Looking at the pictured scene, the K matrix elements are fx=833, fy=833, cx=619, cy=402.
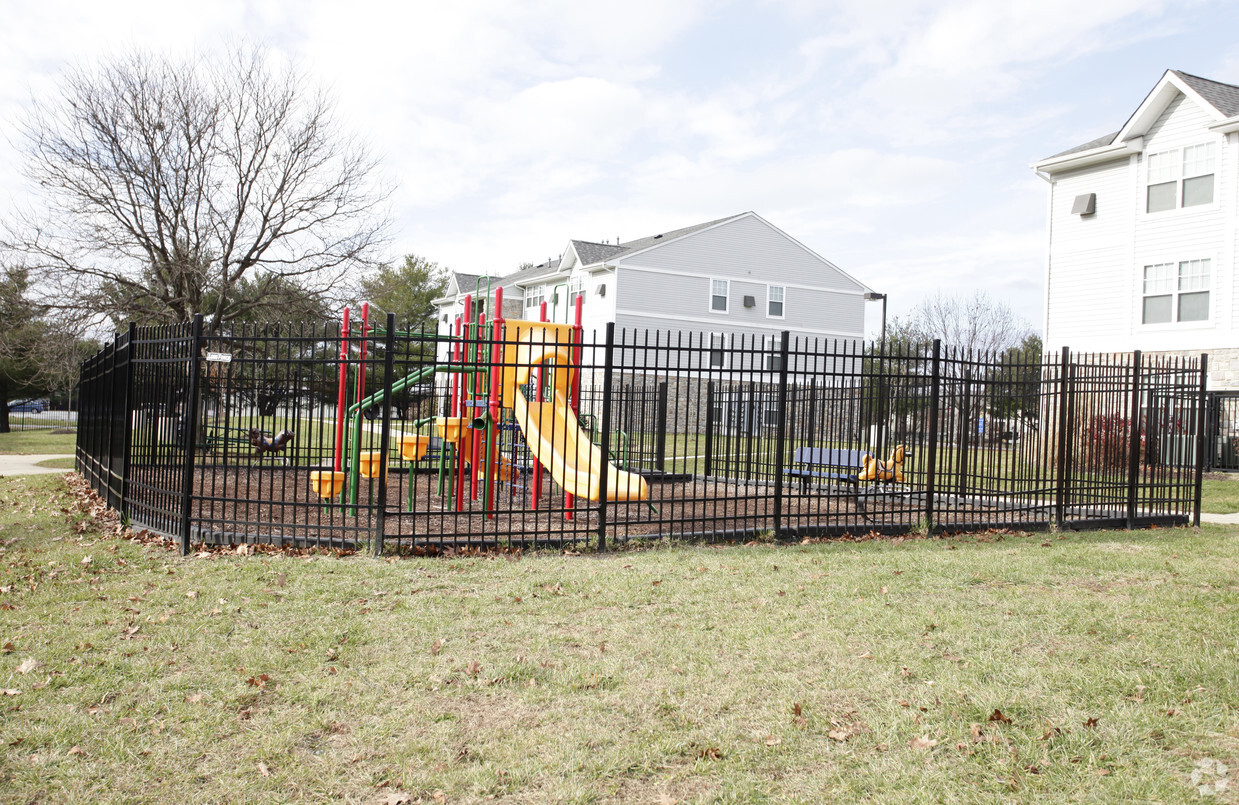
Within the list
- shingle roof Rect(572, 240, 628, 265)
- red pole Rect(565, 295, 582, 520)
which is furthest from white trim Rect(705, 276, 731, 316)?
red pole Rect(565, 295, 582, 520)

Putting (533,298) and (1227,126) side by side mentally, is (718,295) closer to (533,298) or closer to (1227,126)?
(533,298)

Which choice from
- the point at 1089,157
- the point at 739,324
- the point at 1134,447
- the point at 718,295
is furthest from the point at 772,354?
the point at 739,324

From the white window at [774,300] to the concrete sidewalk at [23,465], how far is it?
988 inches

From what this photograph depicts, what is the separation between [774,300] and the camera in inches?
1384

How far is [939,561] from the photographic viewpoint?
7832 millimetres

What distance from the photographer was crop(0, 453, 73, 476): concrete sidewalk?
1582cm

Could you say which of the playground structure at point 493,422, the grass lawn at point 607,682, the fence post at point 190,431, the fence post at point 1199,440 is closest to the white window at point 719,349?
the playground structure at point 493,422

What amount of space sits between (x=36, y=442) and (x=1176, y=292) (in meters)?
31.8

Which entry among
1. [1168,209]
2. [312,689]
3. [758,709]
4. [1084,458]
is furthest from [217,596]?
[1168,209]

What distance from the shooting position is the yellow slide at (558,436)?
8797mm

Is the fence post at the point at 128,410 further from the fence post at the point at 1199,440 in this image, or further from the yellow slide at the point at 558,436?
the fence post at the point at 1199,440

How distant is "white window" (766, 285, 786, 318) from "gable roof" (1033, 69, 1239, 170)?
14.4m

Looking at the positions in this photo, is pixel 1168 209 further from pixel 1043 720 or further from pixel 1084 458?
pixel 1043 720

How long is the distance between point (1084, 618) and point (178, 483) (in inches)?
327
